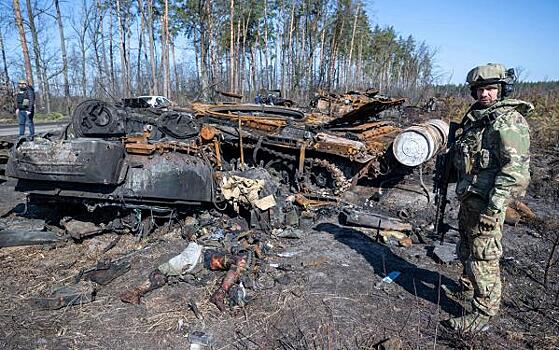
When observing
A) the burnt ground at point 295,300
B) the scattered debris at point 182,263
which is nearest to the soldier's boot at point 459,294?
the burnt ground at point 295,300

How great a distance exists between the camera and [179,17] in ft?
83.7

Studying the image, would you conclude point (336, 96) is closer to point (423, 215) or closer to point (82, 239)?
point (423, 215)

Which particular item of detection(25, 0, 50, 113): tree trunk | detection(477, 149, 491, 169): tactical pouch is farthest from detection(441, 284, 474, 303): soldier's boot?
detection(25, 0, 50, 113): tree trunk

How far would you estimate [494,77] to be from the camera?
295cm

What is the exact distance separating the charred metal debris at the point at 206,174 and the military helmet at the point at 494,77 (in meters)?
2.64

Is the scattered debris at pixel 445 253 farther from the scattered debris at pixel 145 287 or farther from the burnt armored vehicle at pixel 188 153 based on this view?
the scattered debris at pixel 145 287

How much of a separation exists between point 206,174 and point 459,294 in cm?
347

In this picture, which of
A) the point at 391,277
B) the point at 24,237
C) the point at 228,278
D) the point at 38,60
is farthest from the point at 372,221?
the point at 38,60

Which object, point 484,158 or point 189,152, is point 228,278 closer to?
point 189,152

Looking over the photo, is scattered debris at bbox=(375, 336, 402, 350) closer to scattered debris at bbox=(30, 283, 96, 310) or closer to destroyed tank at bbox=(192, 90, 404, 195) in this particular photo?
scattered debris at bbox=(30, 283, 96, 310)

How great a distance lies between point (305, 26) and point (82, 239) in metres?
27.4

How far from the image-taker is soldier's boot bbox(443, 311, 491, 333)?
3023 millimetres

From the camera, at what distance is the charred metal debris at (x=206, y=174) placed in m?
4.36

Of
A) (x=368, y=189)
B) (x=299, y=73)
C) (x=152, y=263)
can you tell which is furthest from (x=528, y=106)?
(x=299, y=73)
